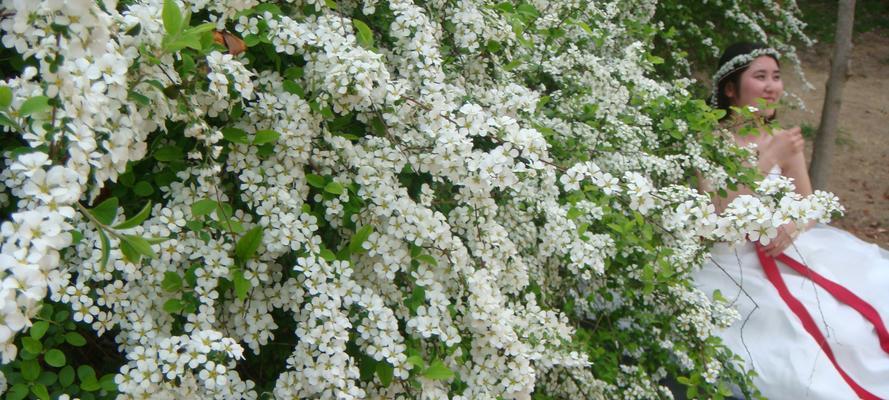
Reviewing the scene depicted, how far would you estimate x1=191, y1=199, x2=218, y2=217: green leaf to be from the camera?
55.1 inches

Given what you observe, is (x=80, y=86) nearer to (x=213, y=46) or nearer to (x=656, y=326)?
(x=213, y=46)

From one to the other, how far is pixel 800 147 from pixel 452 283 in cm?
238

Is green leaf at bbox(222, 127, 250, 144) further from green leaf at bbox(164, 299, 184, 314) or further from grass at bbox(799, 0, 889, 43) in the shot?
grass at bbox(799, 0, 889, 43)

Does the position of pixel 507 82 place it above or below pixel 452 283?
above

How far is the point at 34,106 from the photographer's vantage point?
1.05 m

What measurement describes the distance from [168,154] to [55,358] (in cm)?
40

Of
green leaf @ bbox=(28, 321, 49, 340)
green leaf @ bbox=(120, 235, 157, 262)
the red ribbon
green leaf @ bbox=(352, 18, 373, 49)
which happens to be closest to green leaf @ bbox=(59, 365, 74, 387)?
green leaf @ bbox=(28, 321, 49, 340)

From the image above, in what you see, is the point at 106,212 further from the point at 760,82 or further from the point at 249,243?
the point at 760,82

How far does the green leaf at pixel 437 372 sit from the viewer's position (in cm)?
151

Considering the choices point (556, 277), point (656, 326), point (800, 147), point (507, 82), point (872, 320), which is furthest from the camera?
point (800, 147)

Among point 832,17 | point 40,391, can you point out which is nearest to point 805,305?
point 40,391

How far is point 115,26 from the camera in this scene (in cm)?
122

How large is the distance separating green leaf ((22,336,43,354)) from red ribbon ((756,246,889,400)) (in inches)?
101

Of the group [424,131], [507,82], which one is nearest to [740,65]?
[507,82]
